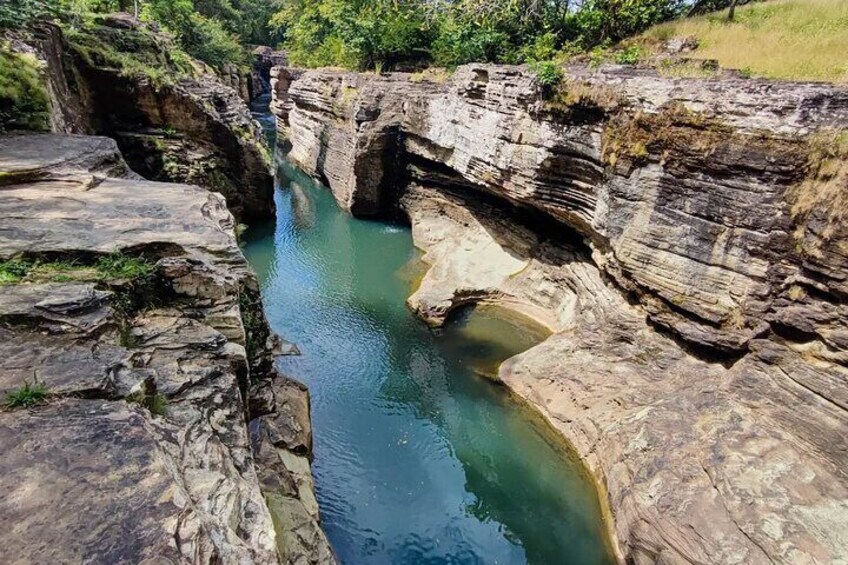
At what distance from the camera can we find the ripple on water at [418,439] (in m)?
7.24

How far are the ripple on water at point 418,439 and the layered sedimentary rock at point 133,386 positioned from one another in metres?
1.61

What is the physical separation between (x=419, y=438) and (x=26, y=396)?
6743 mm

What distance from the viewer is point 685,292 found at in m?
8.48

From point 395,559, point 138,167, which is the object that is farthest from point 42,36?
point 395,559

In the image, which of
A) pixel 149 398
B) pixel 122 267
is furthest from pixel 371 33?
pixel 149 398

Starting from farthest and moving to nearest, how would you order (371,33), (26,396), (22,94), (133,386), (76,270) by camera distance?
1. (371,33)
2. (22,94)
3. (76,270)
4. (133,386)
5. (26,396)

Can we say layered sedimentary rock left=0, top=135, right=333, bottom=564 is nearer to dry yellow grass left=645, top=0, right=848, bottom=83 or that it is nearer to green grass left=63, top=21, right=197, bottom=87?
green grass left=63, top=21, right=197, bottom=87

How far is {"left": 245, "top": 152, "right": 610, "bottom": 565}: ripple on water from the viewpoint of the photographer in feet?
23.8

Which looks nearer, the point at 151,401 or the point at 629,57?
the point at 151,401

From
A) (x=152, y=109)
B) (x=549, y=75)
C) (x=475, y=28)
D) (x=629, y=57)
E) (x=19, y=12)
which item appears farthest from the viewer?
(x=475, y=28)

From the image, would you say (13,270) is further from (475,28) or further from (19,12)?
(475,28)

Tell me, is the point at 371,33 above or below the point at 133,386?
above

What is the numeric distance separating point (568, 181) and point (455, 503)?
6.78 m

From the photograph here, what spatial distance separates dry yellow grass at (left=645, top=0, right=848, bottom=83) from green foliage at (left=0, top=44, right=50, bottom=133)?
12783mm
